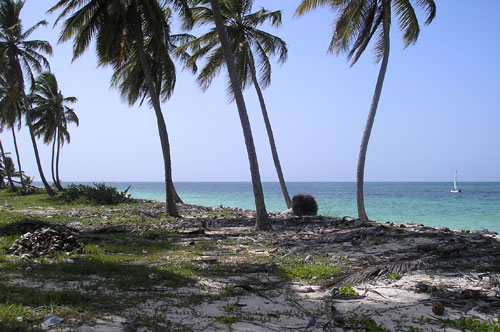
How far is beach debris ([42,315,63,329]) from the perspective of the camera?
10.8 ft

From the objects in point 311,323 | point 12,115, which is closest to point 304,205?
point 311,323

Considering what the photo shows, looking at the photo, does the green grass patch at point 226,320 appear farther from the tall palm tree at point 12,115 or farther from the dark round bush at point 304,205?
the tall palm tree at point 12,115

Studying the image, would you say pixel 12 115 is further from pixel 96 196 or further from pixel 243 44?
pixel 243 44

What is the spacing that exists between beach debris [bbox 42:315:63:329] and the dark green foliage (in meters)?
19.5

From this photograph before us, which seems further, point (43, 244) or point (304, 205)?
point (304, 205)

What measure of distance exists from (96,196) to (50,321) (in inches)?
819

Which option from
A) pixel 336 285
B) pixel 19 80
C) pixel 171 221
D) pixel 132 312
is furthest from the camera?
pixel 19 80

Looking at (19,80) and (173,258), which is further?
(19,80)

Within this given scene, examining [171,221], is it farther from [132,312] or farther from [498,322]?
[498,322]

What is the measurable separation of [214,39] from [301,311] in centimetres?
1585

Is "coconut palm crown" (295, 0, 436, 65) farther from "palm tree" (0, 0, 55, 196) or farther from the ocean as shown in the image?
"palm tree" (0, 0, 55, 196)

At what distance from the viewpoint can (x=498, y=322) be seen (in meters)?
3.55

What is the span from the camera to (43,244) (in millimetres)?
7047

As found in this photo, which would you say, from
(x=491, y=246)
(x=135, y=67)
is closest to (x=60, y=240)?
(x=491, y=246)
